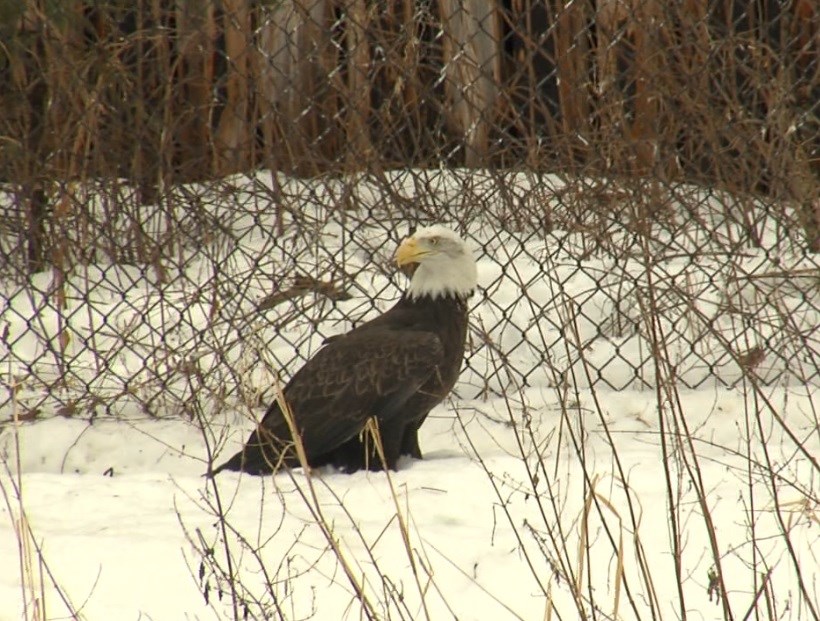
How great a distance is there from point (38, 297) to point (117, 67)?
1081mm

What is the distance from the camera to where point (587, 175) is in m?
5.54

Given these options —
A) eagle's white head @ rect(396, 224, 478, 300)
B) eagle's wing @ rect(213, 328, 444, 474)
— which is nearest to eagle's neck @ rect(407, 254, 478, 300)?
eagle's white head @ rect(396, 224, 478, 300)

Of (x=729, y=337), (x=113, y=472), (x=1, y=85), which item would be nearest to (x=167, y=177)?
(x=113, y=472)

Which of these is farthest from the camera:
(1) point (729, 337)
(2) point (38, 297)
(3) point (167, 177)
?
(2) point (38, 297)

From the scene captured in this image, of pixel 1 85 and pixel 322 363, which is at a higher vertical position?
pixel 1 85

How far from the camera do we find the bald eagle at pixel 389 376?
430cm

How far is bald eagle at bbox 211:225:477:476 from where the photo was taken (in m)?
4.30

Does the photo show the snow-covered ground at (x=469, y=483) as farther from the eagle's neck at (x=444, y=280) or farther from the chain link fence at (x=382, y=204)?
the eagle's neck at (x=444, y=280)

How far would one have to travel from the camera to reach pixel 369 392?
4336 millimetres

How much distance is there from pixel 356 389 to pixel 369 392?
43 millimetres

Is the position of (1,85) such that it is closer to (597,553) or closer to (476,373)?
(476,373)

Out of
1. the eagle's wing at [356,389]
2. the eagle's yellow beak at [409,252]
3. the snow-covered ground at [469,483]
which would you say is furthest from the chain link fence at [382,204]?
the eagle's yellow beak at [409,252]

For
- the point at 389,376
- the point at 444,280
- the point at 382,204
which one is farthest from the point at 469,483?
the point at 382,204

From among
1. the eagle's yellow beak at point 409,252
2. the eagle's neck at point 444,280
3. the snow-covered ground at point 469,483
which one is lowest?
the snow-covered ground at point 469,483
